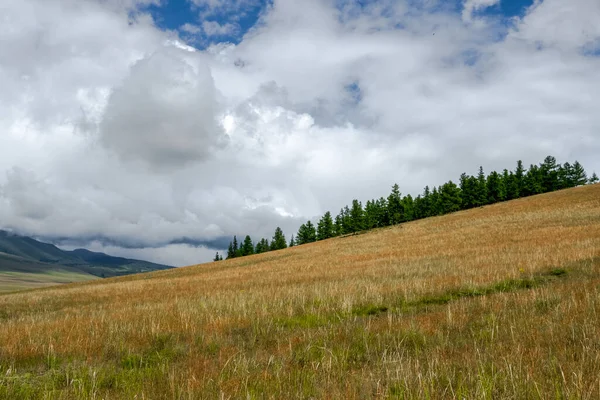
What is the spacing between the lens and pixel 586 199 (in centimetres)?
5072

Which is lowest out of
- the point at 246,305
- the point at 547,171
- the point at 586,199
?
the point at 246,305

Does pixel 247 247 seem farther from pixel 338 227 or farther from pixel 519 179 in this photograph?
pixel 519 179

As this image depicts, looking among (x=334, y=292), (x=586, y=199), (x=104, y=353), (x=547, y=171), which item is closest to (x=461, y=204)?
(x=547, y=171)

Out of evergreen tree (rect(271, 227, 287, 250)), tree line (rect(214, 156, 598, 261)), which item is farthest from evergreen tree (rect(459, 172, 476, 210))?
evergreen tree (rect(271, 227, 287, 250))

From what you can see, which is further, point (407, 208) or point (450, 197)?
point (407, 208)

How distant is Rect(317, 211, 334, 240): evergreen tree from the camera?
10981 centimetres

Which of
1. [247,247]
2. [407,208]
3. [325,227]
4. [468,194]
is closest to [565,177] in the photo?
[468,194]

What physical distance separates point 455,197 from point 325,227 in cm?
3924

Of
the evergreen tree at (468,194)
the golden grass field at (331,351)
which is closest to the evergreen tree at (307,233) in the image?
the evergreen tree at (468,194)

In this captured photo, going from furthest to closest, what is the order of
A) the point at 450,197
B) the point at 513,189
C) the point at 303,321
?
the point at 513,189, the point at 450,197, the point at 303,321

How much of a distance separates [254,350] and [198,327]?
2.18 m

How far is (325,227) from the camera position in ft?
365

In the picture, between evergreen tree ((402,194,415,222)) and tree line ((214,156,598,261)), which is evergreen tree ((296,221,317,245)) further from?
evergreen tree ((402,194,415,222))

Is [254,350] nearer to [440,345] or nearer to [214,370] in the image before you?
[214,370]
